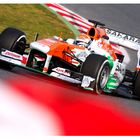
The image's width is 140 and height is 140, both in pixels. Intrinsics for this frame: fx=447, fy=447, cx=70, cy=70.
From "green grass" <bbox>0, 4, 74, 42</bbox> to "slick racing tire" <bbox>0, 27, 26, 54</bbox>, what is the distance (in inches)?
129

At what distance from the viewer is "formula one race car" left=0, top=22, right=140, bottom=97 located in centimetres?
818

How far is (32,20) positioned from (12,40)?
5.22 metres

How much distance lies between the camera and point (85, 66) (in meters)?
8.22

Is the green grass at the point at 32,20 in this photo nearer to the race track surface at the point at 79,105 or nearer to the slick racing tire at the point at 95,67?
the race track surface at the point at 79,105

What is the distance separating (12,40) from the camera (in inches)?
342

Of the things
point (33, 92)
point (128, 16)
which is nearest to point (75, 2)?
point (128, 16)

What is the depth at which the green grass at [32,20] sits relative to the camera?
12914mm

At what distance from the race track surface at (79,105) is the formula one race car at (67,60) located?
0.22 metres

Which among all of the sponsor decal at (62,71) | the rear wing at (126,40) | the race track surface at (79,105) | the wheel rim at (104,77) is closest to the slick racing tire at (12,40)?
the race track surface at (79,105)

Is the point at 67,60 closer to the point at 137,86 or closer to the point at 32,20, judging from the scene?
the point at 137,86

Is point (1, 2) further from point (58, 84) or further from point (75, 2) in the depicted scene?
point (58, 84)

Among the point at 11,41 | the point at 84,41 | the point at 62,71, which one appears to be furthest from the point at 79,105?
the point at 84,41

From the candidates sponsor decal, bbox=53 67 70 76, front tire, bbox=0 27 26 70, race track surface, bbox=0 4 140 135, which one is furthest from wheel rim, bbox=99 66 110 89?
front tire, bbox=0 27 26 70

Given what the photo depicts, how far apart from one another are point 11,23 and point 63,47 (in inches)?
182
